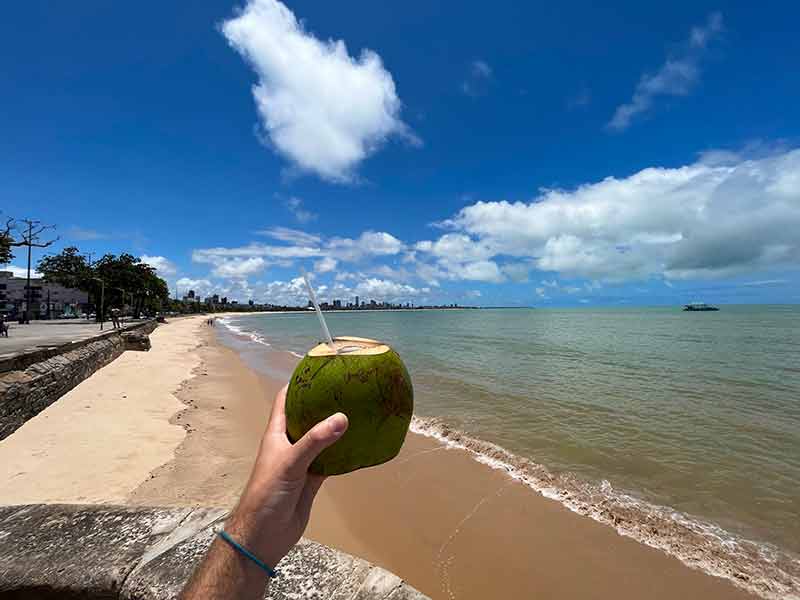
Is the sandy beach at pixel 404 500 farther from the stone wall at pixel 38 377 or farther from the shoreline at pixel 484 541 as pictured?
the stone wall at pixel 38 377

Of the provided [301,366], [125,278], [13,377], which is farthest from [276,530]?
[125,278]

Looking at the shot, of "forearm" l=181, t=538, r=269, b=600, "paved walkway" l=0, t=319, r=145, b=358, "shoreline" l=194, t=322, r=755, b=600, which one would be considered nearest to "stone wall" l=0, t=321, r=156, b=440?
"paved walkway" l=0, t=319, r=145, b=358

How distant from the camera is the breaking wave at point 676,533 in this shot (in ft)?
14.3

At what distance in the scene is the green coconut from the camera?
4.86 ft

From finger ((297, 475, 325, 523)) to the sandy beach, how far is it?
3.46 m

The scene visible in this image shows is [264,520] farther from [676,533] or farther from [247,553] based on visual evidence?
[676,533]

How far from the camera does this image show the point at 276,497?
1.32 metres

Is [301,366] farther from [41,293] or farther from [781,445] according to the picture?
[41,293]

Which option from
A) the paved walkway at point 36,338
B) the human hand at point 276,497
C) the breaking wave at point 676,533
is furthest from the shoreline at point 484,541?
the paved walkway at point 36,338

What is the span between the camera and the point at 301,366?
1.64 meters

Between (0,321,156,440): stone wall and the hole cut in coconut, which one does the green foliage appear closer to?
(0,321,156,440): stone wall

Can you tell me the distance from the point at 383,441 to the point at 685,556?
5.43m

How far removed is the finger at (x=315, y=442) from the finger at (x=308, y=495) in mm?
156

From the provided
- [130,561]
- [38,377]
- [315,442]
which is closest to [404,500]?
[130,561]
